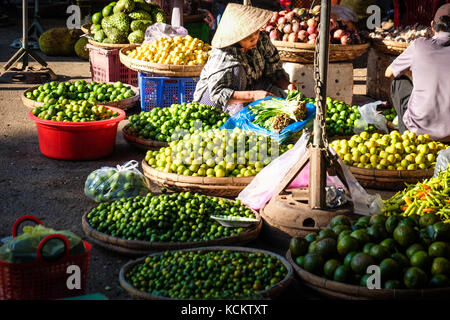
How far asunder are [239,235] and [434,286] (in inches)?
45.1

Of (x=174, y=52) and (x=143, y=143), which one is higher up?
(x=174, y=52)

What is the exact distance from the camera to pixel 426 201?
12.9 feet

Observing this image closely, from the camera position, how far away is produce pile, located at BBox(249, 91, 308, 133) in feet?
16.3

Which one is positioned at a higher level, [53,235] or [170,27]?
[170,27]

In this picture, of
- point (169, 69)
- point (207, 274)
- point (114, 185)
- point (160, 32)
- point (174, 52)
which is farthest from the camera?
point (160, 32)

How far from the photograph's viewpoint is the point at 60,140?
17.7 ft

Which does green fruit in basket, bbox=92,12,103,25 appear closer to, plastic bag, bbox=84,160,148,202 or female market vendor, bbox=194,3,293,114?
female market vendor, bbox=194,3,293,114

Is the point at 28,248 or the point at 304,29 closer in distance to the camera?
the point at 28,248

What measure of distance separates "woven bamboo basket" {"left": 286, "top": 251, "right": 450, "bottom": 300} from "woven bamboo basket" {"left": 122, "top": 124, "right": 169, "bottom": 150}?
2.62 m

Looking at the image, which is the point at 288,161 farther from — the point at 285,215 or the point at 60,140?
the point at 60,140

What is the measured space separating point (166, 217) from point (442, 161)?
83.7 inches

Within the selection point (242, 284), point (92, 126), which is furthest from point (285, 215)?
point (92, 126)

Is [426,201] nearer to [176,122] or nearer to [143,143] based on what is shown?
[176,122]

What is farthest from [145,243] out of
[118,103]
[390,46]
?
[390,46]
